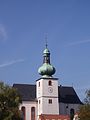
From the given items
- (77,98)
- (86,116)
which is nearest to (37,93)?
(77,98)

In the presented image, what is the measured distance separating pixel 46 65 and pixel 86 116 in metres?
43.9

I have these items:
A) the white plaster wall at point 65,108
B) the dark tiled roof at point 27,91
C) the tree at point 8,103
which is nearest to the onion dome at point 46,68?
the dark tiled roof at point 27,91

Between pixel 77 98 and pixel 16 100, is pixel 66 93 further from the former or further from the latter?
pixel 16 100

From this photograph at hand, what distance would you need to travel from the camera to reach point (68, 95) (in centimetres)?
11962

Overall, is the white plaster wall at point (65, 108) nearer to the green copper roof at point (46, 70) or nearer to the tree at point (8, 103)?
the green copper roof at point (46, 70)

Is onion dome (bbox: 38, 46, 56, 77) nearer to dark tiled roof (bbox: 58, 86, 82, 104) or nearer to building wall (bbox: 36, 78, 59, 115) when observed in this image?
building wall (bbox: 36, 78, 59, 115)

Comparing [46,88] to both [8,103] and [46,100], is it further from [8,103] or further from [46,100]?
[8,103]

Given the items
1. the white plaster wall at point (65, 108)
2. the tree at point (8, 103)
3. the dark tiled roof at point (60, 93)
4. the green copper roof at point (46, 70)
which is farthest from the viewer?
→ the dark tiled roof at point (60, 93)

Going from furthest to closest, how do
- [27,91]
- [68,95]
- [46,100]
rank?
[68,95] < [27,91] < [46,100]

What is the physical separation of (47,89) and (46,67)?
4.67 metres

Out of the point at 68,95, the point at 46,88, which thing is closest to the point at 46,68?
the point at 46,88

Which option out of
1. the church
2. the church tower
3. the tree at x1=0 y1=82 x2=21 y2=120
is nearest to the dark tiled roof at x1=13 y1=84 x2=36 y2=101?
the church

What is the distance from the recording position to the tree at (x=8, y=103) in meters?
73.9

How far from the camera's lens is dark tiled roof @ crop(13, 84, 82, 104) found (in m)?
116
